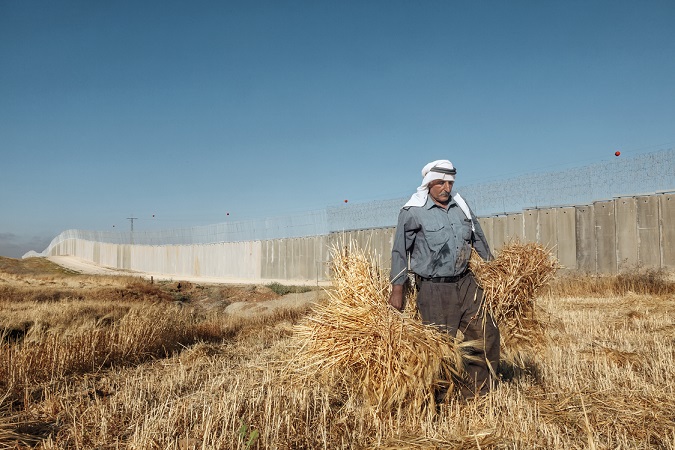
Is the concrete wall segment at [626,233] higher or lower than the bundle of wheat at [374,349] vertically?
higher

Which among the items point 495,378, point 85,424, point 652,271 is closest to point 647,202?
point 652,271

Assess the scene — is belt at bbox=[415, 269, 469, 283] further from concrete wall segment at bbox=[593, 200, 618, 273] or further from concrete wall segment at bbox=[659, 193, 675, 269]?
concrete wall segment at bbox=[593, 200, 618, 273]

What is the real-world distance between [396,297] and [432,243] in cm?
56

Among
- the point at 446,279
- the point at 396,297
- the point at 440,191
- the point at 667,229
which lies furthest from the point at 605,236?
the point at 396,297

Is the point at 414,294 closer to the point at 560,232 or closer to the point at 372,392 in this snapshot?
the point at 372,392

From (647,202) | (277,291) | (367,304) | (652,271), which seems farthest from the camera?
(277,291)

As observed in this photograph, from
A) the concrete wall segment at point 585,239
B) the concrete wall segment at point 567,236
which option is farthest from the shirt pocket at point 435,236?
the concrete wall segment at point 567,236

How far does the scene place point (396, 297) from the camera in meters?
4.70

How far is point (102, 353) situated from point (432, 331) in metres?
4.46

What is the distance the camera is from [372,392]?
4.33 metres

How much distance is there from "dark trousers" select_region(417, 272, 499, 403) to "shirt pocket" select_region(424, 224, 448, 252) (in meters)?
0.32

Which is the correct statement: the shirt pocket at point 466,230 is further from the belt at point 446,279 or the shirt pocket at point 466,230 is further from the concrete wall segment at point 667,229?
the concrete wall segment at point 667,229

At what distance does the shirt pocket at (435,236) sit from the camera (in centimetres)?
480

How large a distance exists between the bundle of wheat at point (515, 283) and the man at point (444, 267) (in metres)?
0.10
